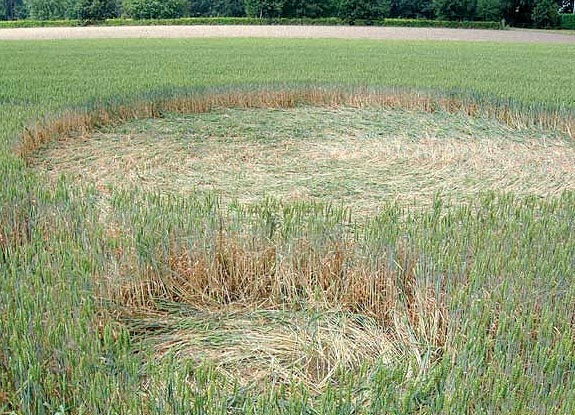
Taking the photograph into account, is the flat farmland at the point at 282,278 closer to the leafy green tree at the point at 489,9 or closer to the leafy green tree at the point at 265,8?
the leafy green tree at the point at 265,8

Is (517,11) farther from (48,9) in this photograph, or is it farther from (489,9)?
(48,9)

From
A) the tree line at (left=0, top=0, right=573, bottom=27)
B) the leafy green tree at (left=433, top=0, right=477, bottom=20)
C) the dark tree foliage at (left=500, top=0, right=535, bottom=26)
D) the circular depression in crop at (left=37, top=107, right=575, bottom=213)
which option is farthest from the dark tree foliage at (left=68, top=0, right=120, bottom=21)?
the circular depression in crop at (left=37, top=107, right=575, bottom=213)

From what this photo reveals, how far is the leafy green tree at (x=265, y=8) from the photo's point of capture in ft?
151

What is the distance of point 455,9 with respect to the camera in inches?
1783

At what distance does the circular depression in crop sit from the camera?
5.09m

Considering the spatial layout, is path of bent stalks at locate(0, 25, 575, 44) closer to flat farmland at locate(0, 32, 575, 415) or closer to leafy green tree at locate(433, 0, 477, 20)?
leafy green tree at locate(433, 0, 477, 20)

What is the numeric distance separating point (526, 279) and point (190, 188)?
3.08 metres

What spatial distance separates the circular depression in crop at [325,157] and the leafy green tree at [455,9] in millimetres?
40977

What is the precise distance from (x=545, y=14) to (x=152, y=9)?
1232 inches

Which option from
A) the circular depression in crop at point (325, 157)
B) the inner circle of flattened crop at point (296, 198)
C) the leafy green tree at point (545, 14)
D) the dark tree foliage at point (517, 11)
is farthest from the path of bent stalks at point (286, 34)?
the inner circle of flattened crop at point (296, 198)

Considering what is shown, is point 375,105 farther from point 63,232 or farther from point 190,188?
point 63,232

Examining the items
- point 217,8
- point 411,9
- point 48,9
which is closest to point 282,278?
point 411,9

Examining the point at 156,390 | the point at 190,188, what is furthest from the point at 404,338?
the point at 190,188

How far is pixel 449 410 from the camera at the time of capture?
1.75m
